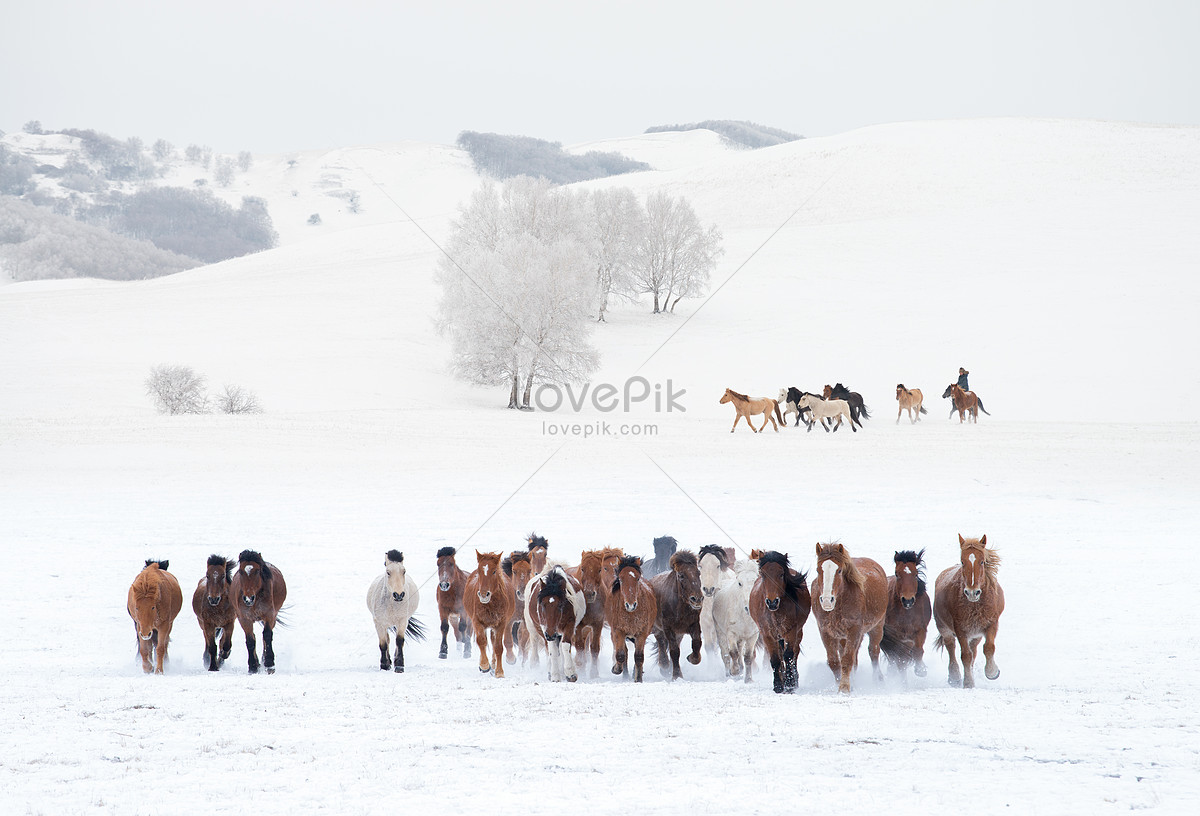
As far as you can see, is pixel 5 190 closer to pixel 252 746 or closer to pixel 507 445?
pixel 507 445

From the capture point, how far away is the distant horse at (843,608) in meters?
8.00

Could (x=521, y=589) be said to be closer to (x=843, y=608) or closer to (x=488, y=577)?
(x=488, y=577)

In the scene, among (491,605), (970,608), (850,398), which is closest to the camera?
(970,608)

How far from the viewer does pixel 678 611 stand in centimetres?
956

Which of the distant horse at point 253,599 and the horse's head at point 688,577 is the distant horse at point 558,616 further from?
the distant horse at point 253,599

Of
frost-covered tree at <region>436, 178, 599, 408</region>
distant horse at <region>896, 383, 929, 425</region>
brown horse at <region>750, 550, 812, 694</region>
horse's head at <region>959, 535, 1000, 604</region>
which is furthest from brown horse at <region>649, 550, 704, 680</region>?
frost-covered tree at <region>436, 178, 599, 408</region>

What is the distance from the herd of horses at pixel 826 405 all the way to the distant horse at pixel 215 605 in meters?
20.8

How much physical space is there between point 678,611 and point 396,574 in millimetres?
3152

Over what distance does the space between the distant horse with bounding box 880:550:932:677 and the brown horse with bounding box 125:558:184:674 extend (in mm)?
7554

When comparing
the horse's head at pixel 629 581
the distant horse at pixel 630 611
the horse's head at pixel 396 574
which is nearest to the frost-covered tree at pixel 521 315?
the horse's head at pixel 396 574

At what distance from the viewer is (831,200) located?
245ft

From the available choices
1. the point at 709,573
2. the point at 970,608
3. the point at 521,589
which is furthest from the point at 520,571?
the point at 970,608

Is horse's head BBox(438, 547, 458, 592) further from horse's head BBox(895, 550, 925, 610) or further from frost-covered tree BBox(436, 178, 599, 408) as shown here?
frost-covered tree BBox(436, 178, 599, 408)

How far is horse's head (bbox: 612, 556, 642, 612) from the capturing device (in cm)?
890
